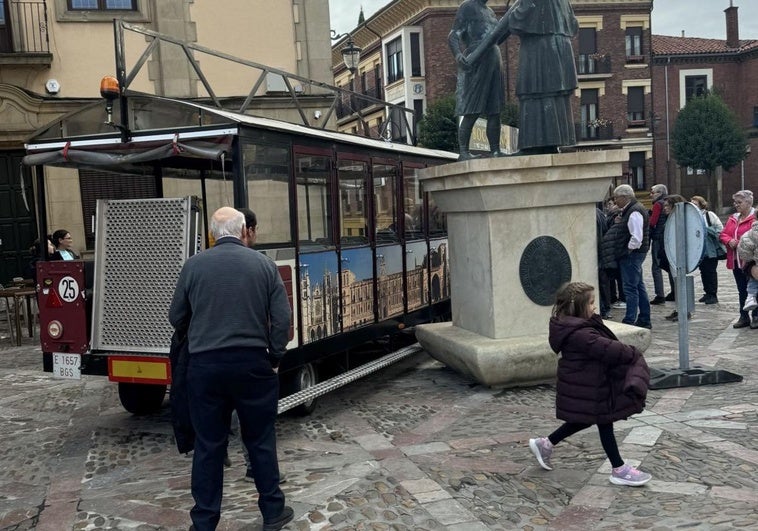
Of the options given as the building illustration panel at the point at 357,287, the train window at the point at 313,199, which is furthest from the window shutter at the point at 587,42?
the train window at the point at 313,199

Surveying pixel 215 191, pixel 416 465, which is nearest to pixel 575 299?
pixel 416 465

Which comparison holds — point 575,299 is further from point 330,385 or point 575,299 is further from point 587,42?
point 587,42

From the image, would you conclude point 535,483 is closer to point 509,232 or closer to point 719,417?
point 719,417

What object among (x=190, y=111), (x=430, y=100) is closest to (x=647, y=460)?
(x=190, y=111)

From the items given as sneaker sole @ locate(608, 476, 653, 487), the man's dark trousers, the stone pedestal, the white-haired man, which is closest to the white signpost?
the stone pedestal

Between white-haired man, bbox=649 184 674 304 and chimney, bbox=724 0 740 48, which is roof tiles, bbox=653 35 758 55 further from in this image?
white-haired man, bbox=649 184 674 304

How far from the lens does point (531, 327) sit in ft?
25.3

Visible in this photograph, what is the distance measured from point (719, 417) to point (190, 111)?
490cm

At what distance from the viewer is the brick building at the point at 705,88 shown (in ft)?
153

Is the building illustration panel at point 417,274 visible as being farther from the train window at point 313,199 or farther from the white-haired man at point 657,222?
the white-haired man at point 657,222

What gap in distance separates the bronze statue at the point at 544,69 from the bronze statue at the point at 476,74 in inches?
15.4

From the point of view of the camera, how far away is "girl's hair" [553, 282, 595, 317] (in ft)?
15.7

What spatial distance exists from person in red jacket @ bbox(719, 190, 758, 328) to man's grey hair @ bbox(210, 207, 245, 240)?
805 centimetres

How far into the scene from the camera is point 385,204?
8797 mm
